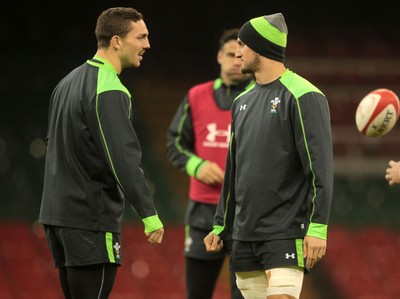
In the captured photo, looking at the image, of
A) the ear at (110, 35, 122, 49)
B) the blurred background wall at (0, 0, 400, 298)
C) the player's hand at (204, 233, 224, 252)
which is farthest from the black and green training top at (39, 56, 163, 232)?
the blurred background wall at (0, 0, 400, 298)

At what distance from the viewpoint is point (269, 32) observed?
3844 mm

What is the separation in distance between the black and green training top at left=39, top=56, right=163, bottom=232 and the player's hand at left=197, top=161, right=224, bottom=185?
3.47ft

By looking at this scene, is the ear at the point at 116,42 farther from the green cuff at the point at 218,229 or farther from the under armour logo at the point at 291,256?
the under armour logo at the point at 291,256

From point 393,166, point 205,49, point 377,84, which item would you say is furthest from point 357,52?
point 393,166

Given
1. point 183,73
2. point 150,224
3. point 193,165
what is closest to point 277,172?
point 150,224

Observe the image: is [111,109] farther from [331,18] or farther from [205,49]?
[331,18]

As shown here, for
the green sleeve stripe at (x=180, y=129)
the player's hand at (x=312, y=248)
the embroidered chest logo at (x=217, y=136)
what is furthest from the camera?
the green sleeve stripe at (x=180, y=129)

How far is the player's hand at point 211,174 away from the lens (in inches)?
193

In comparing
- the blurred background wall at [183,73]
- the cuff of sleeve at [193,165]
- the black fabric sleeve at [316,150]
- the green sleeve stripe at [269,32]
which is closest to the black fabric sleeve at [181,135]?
the cuff of sleeve at [193,165]

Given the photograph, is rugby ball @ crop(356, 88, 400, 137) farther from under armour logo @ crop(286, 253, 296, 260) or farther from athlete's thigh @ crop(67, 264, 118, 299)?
athlete's thigh @ crop(67, 264, 118, 299)

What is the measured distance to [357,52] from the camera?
40.2 ft

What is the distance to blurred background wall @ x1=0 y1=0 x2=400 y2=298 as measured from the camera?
9.84 meters

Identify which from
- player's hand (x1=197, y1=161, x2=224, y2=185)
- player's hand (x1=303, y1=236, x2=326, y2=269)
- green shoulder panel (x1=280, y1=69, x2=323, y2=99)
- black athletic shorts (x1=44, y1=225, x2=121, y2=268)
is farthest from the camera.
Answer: player's hand (x1=197, y1=161, x2=224, y2=185)

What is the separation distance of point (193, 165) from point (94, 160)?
4.05 ft
